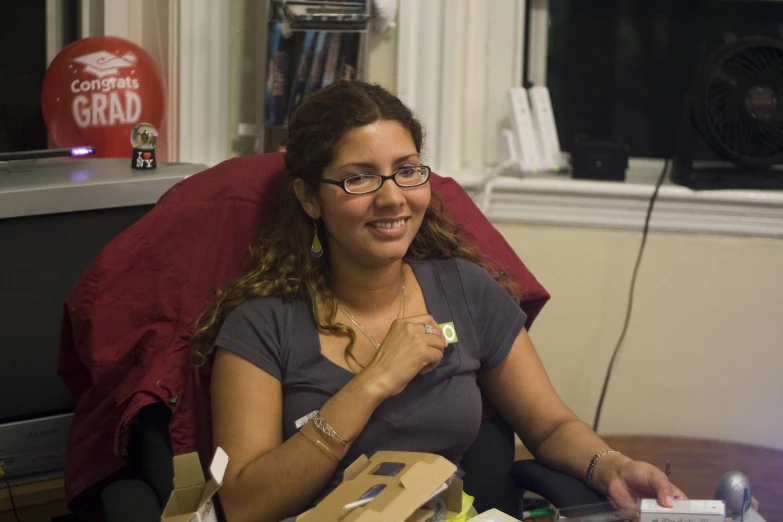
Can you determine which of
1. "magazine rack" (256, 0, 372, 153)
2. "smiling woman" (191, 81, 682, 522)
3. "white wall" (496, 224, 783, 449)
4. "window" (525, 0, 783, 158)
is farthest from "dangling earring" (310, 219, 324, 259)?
"window" (525, 0, 783, 158)

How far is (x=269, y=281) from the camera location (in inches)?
64.0

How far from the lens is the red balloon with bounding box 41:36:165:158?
7.15 feet

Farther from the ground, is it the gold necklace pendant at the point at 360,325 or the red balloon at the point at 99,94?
the red balloon at the point at 99,94

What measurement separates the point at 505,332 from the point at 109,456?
2.25ft

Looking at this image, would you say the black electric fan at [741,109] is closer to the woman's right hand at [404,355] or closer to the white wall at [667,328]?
the white wall at [667,328]

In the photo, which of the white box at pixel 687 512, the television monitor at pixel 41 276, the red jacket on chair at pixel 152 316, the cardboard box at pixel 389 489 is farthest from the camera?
the television monitor at pixel 41 276

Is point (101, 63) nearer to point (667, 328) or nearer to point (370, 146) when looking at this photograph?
point (370, 146)

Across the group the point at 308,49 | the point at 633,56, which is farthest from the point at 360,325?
the point at 633,56

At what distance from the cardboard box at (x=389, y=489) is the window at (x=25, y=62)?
158 centimetres

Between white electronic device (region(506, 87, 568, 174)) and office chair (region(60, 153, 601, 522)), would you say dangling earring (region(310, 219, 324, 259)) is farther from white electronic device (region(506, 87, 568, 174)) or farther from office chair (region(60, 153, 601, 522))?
white electronic device (region(506, 87, 568, 174))

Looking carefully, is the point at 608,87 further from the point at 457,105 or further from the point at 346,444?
the point at 346,444

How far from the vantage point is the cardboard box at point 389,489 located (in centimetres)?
124

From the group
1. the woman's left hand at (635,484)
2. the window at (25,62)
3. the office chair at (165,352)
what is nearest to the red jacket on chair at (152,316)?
the office chair at (165,352)

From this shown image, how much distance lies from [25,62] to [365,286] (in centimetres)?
134
